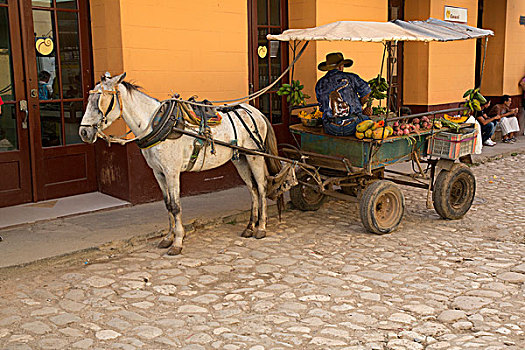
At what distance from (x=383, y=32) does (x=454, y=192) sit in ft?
7.90

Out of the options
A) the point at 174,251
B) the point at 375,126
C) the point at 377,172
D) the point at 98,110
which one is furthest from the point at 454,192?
the point at 98,110

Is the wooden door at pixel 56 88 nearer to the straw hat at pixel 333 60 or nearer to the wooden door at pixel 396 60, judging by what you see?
the straw hat at pixel 333 60

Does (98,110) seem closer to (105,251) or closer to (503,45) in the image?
(105,251)

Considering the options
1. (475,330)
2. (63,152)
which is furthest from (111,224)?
(475,330)

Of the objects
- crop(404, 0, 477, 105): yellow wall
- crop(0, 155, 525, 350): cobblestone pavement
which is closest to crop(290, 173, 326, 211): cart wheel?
crop(0, 155, 525, 350): cobblestone pavement

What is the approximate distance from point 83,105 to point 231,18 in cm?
247

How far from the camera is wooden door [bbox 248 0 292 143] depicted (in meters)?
9.43

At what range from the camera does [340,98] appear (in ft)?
22.5

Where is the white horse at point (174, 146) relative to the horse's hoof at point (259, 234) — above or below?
above

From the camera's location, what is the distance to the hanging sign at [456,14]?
42.1ft

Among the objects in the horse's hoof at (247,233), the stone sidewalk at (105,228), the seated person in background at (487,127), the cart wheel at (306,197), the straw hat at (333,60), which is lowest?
the horse's hoof at (247,233)

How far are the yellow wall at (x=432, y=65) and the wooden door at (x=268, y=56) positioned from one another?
3.76 metres

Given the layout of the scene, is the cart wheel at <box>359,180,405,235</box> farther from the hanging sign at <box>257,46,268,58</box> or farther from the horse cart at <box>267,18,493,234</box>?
the hanging sign at <box>257,46,268,58</box>

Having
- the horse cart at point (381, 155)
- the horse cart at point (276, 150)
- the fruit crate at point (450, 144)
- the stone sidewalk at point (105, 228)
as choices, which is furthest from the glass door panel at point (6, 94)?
the fruit crate at point (450, 144)
